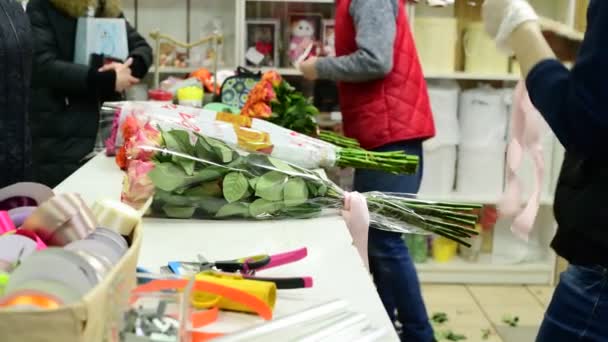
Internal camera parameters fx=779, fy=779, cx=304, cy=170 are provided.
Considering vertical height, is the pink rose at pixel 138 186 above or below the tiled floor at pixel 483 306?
above

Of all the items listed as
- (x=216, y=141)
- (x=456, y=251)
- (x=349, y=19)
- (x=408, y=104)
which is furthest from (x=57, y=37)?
(x=456, y=251)

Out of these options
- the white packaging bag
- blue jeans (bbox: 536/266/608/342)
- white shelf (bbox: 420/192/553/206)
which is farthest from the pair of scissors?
white shelf (bbox: 420/192/553/206)

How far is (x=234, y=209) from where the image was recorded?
1392 millimetres

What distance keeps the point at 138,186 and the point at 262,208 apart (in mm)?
220

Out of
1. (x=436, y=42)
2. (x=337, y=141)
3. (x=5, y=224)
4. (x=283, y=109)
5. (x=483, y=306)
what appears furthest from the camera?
(x=436, y=42)

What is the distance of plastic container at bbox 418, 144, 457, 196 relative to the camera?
11.3 ft

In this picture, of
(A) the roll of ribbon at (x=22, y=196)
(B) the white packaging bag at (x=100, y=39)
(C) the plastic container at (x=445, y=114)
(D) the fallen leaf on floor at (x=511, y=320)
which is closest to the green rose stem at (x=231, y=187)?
(A) the roll of ribbon at (x=22, y=196)

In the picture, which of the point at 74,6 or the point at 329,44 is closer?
the point at 74,6

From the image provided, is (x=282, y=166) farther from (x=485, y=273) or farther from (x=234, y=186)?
(x=485, y=273)

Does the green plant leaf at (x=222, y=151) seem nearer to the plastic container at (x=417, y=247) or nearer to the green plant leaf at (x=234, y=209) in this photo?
the green plant leaf at (x=234, y=209)

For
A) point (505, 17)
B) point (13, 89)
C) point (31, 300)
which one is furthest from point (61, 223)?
point (13, 89)

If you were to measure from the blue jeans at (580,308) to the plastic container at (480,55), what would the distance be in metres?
2.18

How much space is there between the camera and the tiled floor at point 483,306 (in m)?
2.93

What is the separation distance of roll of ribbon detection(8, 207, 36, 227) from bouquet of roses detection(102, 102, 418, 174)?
673 millimetres
